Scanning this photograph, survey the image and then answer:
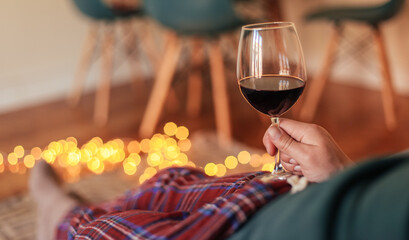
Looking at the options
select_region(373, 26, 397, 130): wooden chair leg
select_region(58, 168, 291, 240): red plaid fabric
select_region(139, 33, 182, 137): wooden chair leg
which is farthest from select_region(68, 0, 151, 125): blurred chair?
select_region(58, 168, 291, 240): red plaid fabric

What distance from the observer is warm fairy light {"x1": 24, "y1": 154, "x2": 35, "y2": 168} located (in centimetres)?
204

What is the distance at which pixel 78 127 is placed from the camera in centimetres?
254

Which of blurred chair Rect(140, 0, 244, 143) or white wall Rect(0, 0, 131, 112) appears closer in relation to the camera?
blurred chair Rect(140, 0, 244, 143)

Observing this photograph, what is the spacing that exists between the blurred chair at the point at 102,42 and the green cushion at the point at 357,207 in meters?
2.23

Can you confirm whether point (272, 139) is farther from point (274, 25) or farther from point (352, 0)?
point (352, 0)

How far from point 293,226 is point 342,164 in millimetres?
223

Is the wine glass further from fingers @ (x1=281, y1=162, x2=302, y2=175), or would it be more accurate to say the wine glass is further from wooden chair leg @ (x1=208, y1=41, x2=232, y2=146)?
wooden chair leg @ (x1=208, y1=41, x2=232, y2=146)

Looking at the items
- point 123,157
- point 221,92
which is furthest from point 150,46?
point 123,157

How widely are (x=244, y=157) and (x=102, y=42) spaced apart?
1574 mm

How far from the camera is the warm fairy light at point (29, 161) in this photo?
6.69 feet

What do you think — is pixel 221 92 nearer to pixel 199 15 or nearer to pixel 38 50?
pixel 199 15

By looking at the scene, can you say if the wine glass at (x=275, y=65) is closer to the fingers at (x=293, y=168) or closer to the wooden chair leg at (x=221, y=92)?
the fingers at (x=293, y=168)

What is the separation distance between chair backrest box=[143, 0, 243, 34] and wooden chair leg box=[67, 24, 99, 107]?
1022 millimetres

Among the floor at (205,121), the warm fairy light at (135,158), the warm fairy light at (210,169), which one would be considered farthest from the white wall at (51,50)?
the warm fairy light at (210,169)
